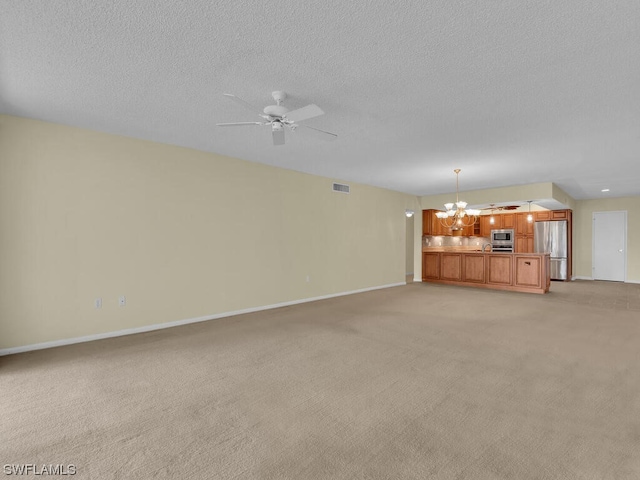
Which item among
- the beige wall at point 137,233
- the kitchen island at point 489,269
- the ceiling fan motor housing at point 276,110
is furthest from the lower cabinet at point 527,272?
the ceiling fan motor housing at point 276,110

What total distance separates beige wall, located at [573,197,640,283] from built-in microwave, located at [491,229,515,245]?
196 cm

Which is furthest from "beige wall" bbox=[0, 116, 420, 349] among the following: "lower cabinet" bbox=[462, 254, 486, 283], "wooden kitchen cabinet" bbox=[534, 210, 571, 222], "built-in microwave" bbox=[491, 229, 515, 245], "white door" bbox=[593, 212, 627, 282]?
"white door" bbox=[593, 212, 627, 282]

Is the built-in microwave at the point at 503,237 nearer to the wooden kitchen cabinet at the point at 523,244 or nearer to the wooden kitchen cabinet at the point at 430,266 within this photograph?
the wooden kitchen cabinet at the point at 523,244

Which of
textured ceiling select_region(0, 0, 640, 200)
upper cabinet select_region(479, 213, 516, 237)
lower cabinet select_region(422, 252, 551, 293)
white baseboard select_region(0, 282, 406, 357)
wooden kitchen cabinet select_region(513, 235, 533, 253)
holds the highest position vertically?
textured ceiling select_region(0, 0, 640, 200)

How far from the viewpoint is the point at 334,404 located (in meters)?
2.44

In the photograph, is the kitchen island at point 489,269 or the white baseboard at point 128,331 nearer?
the white baseboard at point 128,331

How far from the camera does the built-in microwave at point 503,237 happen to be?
1049 cm

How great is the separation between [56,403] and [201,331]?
202 centimetres

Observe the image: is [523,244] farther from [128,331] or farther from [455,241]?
[128,331]

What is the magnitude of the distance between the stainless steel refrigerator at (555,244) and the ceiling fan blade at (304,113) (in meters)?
9.79

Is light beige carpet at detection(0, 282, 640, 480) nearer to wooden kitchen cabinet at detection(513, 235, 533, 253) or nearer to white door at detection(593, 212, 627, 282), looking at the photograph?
wooden kitchen cabinet at detection(513, 235, 533, 253)

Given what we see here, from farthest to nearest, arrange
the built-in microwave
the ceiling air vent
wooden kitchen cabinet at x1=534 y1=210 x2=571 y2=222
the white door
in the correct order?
the built-in microwave < wooden kitchen cabinet at x1=534 y1=210 x2=571 y2=222 < the white door < the ceiling air vent

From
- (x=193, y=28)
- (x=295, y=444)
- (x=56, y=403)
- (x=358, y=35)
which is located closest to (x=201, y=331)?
(x=56, y=403)

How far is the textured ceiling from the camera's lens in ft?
6.63
